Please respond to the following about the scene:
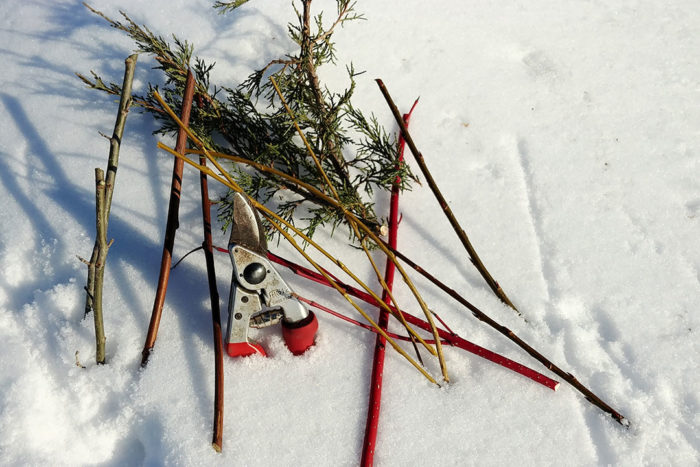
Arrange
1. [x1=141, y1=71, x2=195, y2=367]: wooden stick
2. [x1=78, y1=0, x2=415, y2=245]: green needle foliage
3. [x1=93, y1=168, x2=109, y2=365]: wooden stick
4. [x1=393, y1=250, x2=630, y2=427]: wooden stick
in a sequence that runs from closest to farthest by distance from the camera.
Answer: [x1=93, y1=168, x2=109, y2=365]: wooden stick → [x1=393, y1=250, x2=630, y2=427]: wooden stick → [x1=141, y1=71, x2=195, y2=367]: wooden stick → [x1=78, y1=0, x2=415, y2=245]: green needle foliage

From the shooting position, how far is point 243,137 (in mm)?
2428

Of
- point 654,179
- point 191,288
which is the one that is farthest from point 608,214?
point 191,288

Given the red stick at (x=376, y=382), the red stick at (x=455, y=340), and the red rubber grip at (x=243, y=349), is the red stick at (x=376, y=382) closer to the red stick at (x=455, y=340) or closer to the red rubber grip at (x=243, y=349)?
the red stick at (x=455, y=340)

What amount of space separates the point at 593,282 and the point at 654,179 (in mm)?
657

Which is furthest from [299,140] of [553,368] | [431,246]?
[553,368]

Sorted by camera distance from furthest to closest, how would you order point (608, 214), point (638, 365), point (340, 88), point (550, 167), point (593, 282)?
point (340, 88) < point (550, 167) < point (608, 214) < point (593, 282) < point (638, 365)

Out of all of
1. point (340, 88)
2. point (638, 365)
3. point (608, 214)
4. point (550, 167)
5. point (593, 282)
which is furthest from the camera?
point (340, 88)

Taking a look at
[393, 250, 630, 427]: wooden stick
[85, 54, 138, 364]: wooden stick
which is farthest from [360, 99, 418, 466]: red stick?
[85, 54, 138, 364]: wooden stick

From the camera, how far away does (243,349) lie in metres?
2.01

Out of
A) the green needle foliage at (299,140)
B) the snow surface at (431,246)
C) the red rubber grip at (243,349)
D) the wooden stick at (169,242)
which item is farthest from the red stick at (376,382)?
the wooden stick at (169,242)

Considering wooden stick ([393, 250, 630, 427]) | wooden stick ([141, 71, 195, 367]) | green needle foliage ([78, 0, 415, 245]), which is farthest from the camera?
green needle foliage ([78, 0, 415, 245])

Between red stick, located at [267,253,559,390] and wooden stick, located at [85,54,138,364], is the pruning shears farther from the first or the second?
wooden stick, located at [85,54,138,364]

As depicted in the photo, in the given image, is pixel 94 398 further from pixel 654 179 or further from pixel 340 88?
pixel 654 179

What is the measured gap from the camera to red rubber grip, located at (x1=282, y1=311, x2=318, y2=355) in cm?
198
